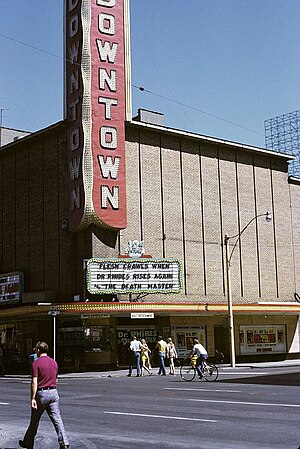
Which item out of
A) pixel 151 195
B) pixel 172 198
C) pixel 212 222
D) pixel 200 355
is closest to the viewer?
pixel 200 355

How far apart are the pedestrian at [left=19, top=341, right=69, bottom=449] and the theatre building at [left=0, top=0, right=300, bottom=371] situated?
24.1 m

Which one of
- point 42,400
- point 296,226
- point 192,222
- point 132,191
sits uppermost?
point 132,191

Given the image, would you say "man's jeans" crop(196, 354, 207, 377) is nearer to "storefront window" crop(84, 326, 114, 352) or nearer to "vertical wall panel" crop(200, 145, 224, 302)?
"storefront window" crop(84, 326, 114, 352)

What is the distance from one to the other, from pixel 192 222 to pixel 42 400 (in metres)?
32.7

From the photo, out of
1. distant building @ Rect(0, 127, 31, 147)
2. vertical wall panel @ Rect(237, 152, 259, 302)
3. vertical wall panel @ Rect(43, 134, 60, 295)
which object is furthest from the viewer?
distant building @ Rect(0, 127, 31, 147)

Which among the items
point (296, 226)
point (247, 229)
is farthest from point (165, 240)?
point (296, 226)

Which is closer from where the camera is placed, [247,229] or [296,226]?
[247,229]

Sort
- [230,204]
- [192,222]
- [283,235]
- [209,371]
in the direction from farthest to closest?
[283,235]
[230,204]
[192,222]
[209,371]

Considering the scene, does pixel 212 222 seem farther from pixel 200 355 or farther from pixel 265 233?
pixel 200 355

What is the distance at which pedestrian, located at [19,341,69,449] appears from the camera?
1081cm

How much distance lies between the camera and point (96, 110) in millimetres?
38969

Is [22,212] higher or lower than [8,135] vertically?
lower

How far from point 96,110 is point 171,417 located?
26.2 metres

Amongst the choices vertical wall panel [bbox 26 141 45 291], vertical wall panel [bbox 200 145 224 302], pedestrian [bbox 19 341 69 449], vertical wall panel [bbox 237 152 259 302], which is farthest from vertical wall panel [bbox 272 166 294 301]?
pedestrian [bbox 19 341 69 449]
